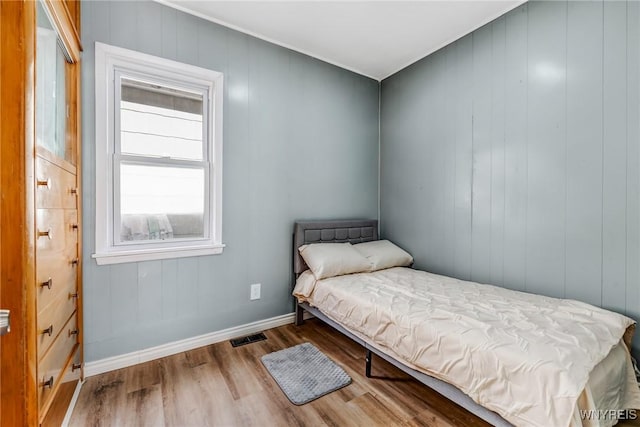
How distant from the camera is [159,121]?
2234mm

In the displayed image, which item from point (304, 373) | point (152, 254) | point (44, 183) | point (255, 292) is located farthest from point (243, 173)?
point (304, 373)

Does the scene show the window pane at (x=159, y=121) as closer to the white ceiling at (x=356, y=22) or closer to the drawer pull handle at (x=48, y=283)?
the white ceiling at (x=356, y=22)

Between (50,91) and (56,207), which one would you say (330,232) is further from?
(50,91)

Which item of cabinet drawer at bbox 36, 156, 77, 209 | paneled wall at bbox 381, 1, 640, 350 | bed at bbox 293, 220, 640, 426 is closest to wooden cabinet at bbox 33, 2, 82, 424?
cabinet drawer at bbox 36, 156, 77, 209

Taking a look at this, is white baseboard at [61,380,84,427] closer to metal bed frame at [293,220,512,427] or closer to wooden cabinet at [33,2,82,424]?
wooden cabinet at [33,2,82,424]

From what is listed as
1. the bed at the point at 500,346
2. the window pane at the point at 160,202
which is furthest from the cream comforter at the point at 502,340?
the window pane at the point at 160,202

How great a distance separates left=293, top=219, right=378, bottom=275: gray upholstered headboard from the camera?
8.97ft

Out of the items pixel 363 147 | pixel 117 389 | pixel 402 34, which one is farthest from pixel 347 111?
pixel 117 389

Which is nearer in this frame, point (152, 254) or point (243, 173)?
point (152, 254)

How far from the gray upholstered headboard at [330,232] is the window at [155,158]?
741 millimetres

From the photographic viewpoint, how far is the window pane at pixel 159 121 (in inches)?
83.0

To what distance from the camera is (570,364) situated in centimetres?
113

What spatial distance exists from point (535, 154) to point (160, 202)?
9.53 ft

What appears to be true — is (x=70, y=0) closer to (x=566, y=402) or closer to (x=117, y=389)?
(x=117, y=389)
